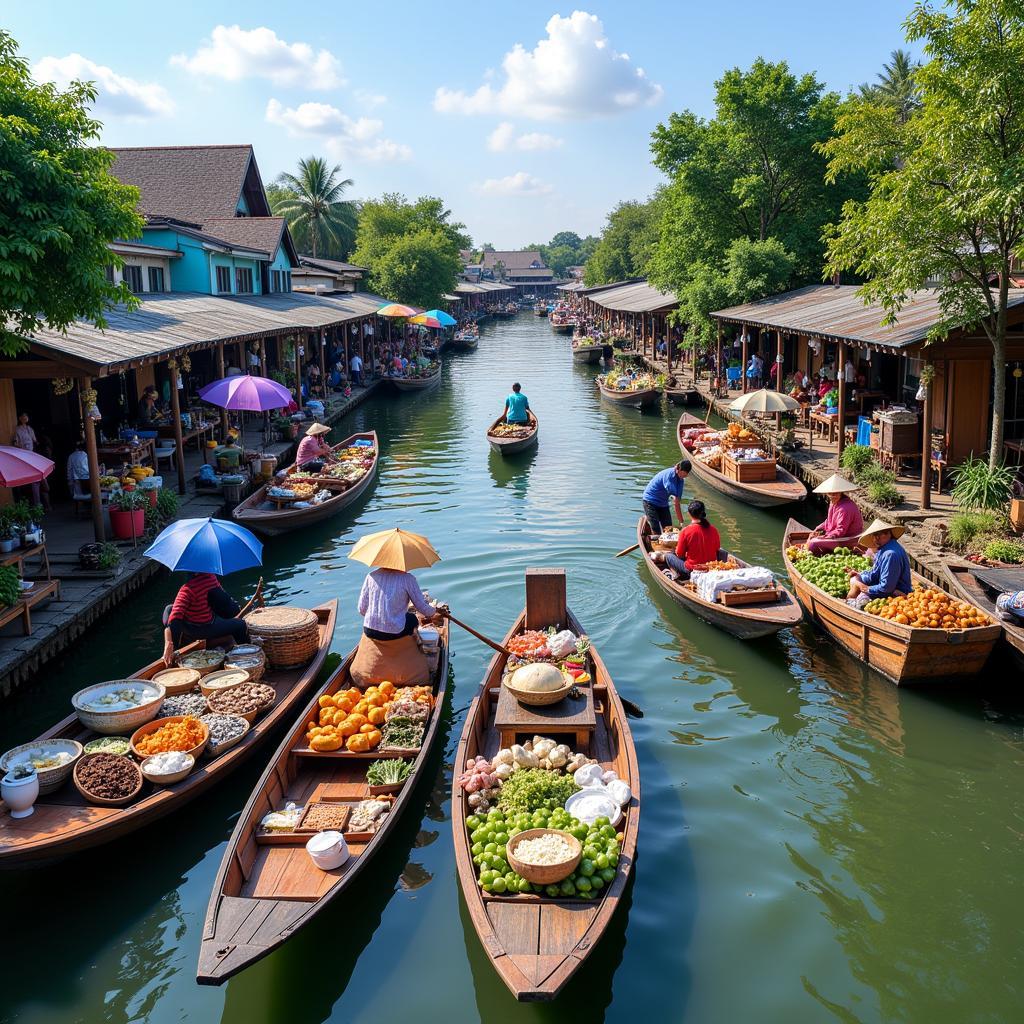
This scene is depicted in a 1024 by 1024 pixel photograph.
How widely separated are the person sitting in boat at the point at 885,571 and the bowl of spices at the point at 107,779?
8528 mm

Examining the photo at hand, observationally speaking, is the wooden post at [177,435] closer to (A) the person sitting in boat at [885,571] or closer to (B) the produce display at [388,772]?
(B) the produce display at [388,772]

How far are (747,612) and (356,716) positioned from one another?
17.7ft

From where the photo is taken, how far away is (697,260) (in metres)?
34.7

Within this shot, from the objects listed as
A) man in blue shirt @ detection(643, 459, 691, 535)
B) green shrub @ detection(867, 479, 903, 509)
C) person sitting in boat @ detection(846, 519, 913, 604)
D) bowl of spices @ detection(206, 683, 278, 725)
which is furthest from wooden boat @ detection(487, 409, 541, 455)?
bowl of spices @ detection(206, 683, 278, 725)

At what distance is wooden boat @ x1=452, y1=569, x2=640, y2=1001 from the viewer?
592cm

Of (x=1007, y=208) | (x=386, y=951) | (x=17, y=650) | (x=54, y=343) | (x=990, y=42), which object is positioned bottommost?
(x=386, y=951)

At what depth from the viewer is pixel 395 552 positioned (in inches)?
394

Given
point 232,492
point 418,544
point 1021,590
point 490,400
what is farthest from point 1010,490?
point 490,400

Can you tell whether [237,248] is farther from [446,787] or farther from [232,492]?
[446,787]

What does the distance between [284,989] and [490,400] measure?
32.8m

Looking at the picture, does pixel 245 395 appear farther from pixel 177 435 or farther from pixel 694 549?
pixel 694 549

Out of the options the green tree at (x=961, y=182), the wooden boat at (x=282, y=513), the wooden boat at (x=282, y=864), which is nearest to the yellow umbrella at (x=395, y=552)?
Answer: the wooden boat at (x=282, y=864)

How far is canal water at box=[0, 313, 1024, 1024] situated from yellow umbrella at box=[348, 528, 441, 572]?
219cm

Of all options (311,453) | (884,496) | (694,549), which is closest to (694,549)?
(694,549)
